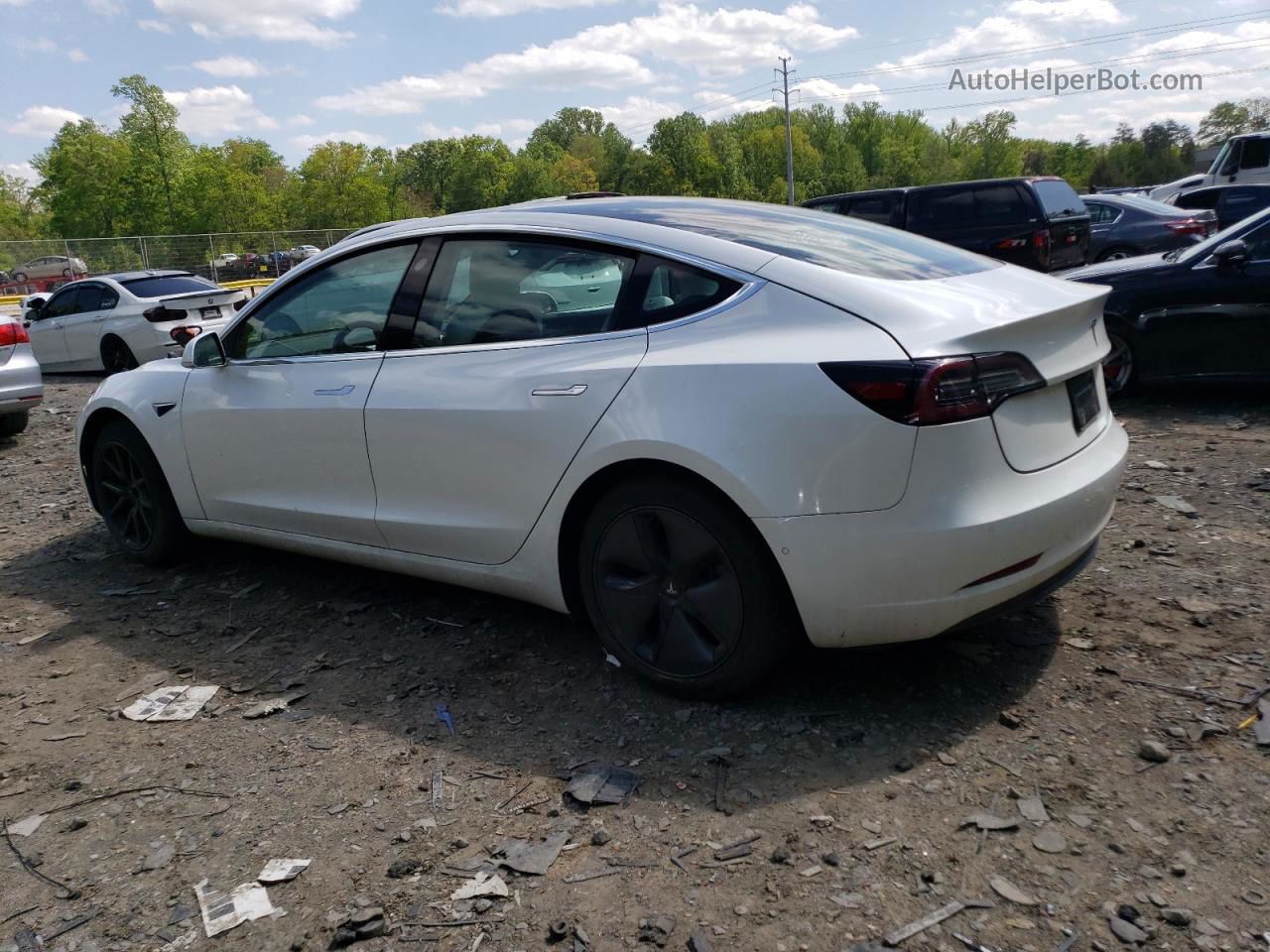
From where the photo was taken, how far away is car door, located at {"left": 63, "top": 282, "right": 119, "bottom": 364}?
47.0 ft

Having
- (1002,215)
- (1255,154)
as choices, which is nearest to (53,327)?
(1002,215)

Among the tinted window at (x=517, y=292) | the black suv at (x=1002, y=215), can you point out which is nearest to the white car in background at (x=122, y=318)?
the black suv at (x=1002, y=215)

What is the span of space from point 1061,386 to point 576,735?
187cm

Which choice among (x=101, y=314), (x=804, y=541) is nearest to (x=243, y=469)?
(x=804, y=541)

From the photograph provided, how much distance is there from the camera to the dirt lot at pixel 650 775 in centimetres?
250

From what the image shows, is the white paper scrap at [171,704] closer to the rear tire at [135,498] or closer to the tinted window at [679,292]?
the rear tire at [135,498]

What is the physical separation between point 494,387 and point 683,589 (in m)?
0.99

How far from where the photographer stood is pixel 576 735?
3.39 m

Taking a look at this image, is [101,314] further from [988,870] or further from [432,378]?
[988,870]

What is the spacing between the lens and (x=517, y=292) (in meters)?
3.81

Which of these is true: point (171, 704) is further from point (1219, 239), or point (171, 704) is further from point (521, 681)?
point (1219, 239)

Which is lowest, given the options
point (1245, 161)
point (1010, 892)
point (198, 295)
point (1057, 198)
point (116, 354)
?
point (1010, 892)

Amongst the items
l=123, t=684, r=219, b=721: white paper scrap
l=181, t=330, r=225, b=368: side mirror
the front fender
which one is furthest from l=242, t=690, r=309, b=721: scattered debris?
l=181, t=330, r=225, b=368: side mirror

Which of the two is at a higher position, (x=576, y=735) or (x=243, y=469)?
(x=243, y=469)
